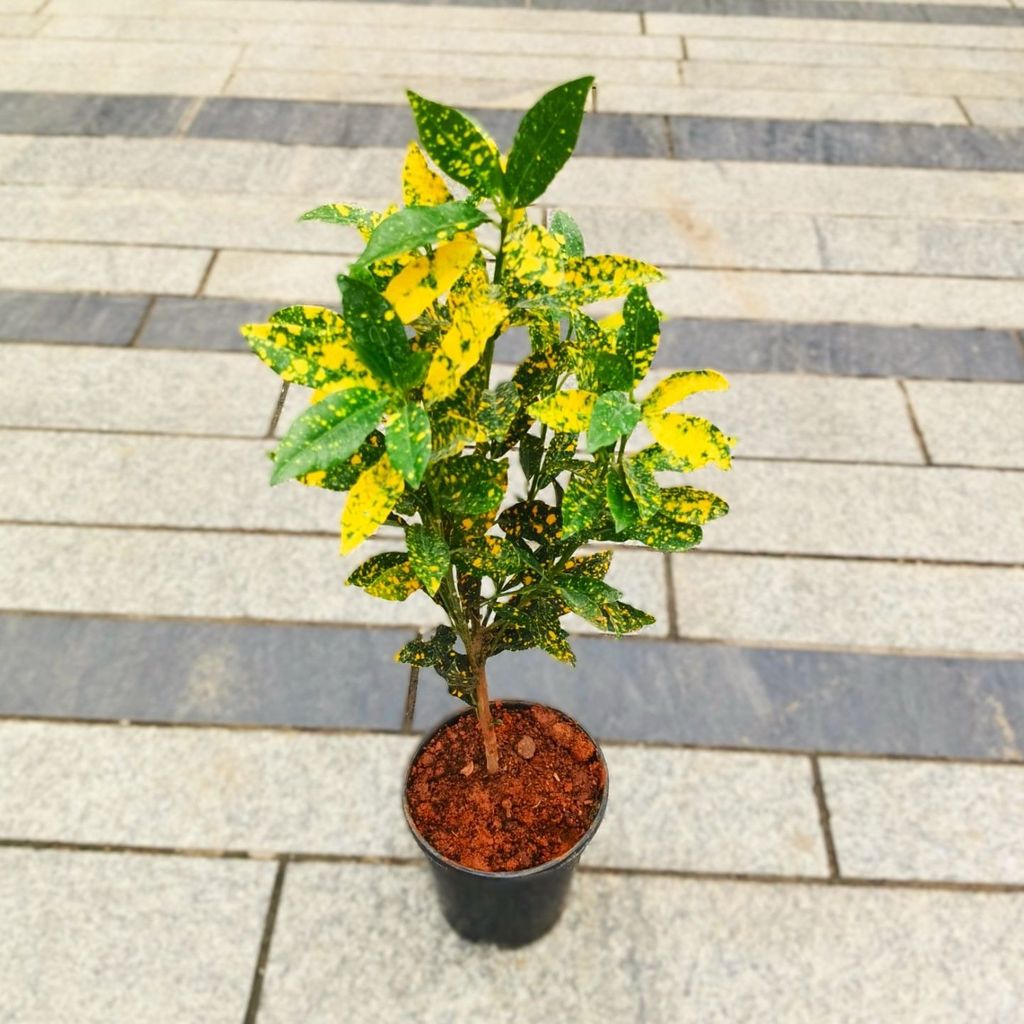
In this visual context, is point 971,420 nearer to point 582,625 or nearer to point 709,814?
point 582,625

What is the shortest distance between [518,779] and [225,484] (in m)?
1.27

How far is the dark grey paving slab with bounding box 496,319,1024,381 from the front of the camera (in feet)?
9.07

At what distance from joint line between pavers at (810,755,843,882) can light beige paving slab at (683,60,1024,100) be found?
3003 mm

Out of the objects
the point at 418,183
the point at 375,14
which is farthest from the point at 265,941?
the point at 375,14

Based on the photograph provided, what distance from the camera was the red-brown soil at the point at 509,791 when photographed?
4.94ft

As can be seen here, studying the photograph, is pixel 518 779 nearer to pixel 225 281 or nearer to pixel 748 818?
pixel 748 818

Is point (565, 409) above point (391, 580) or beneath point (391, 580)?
above

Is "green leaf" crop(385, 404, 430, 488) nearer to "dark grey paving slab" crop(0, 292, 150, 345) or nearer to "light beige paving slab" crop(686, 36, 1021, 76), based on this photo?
"dark grey paving slab" crop(0, 292, 150, 345)

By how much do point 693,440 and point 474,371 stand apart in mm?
249

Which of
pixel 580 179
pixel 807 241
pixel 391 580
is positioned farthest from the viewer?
pixel 580 179

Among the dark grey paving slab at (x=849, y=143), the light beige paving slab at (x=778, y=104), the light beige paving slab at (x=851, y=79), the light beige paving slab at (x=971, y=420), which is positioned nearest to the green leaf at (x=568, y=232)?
the light beige paving slab at (x=971, y=420)

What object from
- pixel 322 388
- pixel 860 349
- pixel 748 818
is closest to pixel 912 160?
→ pixel 860 349

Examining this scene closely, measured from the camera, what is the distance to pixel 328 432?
0.87 meters

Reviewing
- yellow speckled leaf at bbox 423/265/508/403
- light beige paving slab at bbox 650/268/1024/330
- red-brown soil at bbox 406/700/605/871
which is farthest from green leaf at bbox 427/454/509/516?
light beige paving slab at bbox 650/268/1024/330
